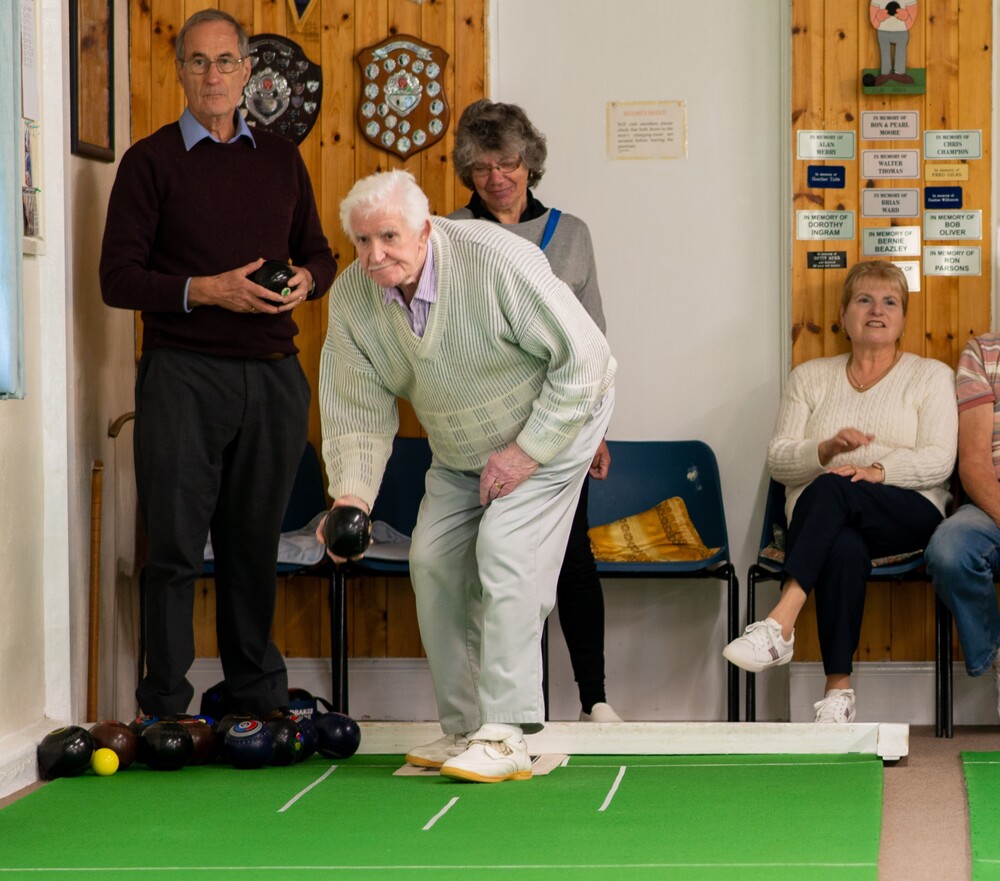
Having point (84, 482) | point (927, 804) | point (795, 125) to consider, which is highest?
point (795, 125)

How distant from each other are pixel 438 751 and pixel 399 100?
2.17 metres

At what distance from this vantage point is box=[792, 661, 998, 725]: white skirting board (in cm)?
450

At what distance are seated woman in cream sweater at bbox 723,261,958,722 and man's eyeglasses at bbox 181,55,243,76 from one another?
1844 millimetres

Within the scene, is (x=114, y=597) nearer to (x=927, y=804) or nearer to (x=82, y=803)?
(x=82, y=803)

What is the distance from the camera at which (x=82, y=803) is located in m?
3.05

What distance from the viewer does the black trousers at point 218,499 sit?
11.8ft

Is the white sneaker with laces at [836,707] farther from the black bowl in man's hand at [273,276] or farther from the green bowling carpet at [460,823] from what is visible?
the black bowl in man's hand at [273,276]

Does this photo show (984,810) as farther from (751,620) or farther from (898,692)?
(898,692)

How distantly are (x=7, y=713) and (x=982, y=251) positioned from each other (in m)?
3.04

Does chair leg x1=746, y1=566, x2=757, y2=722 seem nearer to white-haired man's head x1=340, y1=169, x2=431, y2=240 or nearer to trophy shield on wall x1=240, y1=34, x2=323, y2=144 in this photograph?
white-haired man's head x1=340, y1=169, x2=431, y2=240

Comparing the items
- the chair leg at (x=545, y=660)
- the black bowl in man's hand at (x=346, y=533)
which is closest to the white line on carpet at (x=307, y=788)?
the black bowl in man's hand at (x=346, y=533)

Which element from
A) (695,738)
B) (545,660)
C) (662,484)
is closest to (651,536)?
(662,484)

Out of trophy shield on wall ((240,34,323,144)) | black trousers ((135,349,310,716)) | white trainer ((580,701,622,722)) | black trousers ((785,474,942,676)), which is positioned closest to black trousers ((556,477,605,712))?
white trainer ((580,701,622,722))

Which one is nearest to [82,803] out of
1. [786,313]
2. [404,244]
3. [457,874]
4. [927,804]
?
[457,874]
